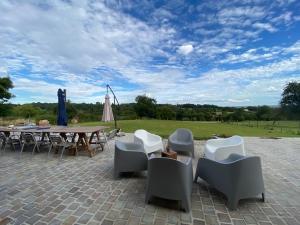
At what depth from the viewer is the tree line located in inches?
780

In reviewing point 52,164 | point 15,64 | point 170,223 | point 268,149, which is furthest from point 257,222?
point 15,64

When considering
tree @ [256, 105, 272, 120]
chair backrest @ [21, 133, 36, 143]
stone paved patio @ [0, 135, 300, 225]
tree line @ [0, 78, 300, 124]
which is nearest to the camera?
stone paved patio @ [0, 135, 300, 225]

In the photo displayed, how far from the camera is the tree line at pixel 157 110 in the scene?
19.8 metres

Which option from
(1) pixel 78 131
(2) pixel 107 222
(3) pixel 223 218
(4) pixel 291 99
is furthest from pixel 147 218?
(4) pixel 291 99

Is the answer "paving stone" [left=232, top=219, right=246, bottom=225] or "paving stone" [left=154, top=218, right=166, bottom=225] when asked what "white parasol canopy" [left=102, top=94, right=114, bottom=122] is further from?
"paving stone" [left=232, top=219, right=246, bottom=225]

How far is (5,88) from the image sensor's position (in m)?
19.4

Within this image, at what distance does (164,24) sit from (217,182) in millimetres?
7212

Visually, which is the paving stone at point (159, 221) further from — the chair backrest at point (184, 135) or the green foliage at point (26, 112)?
the green foliage at point (26, 112)

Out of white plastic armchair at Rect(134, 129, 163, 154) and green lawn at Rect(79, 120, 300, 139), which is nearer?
white plastic armchair at Rect(134, 129, 163, 154)

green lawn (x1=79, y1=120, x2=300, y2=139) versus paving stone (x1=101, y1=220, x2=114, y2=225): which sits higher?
green lawn (x1=79, y1=120, x2=300, y2=139)

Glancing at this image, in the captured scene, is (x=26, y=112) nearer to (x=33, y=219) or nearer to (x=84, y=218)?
(x=33, y=219)

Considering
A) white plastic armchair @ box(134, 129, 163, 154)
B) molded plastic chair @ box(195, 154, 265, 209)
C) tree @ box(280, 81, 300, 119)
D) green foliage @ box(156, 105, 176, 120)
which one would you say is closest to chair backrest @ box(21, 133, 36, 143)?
white plastic armchair @ box(134, 129, 163, 154)

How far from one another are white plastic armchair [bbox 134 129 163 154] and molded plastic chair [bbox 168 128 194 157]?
358 mm

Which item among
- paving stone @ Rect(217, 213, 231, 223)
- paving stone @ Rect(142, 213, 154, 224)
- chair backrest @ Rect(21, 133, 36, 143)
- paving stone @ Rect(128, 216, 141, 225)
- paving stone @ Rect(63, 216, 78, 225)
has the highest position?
chair backrest @ Rect(21, 133, 36, 143)
